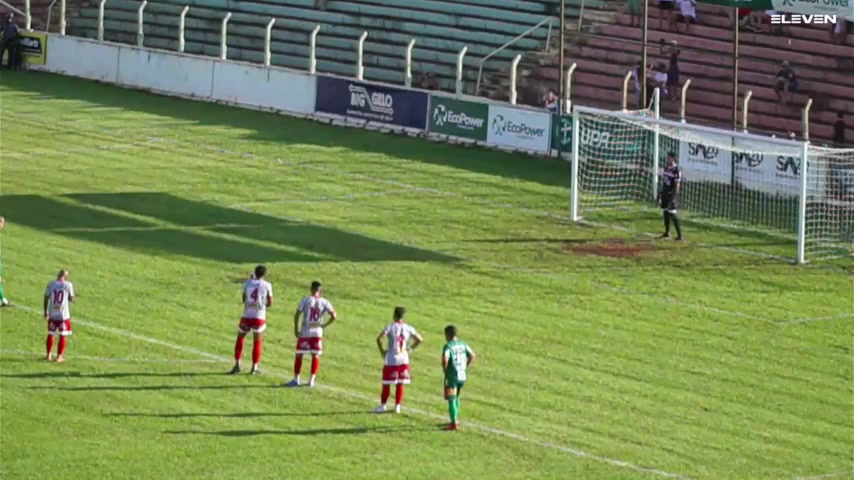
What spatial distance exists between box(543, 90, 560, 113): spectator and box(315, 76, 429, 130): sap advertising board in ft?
10.8

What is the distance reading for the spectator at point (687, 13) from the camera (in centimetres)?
5359

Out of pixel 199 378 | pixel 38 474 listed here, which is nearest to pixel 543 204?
pixel 199 378

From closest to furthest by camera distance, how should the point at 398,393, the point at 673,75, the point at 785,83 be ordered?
1. the point at 398,393
2. the point at 785,83
3. the point at 673,75

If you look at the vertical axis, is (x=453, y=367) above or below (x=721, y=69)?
below

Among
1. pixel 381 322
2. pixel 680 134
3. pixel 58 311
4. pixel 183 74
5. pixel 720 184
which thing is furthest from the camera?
pixel 183 74

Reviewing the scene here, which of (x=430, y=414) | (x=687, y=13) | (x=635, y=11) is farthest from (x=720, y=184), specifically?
(x=430, y=414)

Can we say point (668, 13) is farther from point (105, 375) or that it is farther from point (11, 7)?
point (105, 375)

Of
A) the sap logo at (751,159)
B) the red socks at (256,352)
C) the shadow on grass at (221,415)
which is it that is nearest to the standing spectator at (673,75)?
the sap logo at (751,159)

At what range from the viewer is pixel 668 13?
178 feet

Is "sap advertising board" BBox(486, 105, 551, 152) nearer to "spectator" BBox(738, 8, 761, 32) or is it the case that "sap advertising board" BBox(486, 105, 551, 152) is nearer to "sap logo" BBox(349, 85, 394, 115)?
"sap logo" BBox(349, 85, 394, 115)

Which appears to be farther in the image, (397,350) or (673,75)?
(673,75)

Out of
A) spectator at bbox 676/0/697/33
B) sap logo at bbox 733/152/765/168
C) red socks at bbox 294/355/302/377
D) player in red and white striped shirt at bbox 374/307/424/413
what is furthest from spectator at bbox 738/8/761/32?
player in red and white striped shirt at bbox 374/307/424/413

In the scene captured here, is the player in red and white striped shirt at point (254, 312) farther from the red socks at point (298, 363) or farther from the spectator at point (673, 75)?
the spectator at point (673, 75)

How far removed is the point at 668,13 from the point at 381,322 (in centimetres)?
2398
